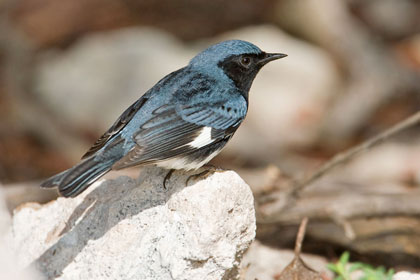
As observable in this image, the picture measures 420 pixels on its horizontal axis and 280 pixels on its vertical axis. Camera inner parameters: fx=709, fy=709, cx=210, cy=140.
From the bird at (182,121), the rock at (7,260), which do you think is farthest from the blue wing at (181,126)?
the rock at (7,260)

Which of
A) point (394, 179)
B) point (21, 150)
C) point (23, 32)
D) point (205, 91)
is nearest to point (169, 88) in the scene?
point (205, 91)

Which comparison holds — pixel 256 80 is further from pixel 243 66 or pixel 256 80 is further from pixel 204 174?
pixel 204 174

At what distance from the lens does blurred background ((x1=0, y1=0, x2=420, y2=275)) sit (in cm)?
940

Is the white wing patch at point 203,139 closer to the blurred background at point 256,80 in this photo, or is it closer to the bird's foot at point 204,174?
the bird's foot at point 204,174

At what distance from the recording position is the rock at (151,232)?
4.17 meters

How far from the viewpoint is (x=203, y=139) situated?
470 cm

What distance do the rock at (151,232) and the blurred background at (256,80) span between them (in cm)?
281

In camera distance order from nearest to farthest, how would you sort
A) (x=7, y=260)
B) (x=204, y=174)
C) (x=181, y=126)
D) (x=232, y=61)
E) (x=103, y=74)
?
(x=204, y=174) < (x=181, y=126) < (x=7, y=260) < (x=232, y=61) < (x=103, y=74)

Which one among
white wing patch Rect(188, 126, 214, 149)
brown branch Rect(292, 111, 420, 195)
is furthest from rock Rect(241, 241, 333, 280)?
white wing patch Rect(188, 126, 214, 149)

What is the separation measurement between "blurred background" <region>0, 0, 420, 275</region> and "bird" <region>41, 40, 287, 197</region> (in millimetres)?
2270

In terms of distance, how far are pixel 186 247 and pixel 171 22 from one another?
8.65 m

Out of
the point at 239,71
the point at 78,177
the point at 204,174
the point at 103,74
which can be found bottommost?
the point at 78,177

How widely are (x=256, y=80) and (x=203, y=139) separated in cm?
567

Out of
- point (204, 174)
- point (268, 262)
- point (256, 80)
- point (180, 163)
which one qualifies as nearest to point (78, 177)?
point (180, 163)
